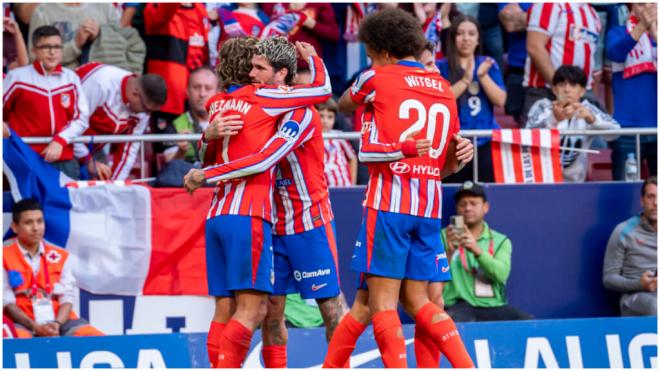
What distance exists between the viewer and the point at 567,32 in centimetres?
1144

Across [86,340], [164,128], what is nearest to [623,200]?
[164,128]

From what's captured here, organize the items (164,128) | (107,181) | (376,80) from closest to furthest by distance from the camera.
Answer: (376,80)
(107,181)
(164,128)

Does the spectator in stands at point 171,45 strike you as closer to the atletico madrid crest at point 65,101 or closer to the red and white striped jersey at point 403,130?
the atletico madrid crest at point 65,101

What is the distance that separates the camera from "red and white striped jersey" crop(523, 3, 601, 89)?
11.4m

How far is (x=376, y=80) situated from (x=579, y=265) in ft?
14.0

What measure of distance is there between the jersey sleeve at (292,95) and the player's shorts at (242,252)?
632mm

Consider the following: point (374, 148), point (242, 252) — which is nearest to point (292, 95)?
point (374, 148)

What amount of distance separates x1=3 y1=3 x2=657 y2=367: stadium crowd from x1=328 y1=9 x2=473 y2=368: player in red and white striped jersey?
2.26 meters

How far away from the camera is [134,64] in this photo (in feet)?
35.8

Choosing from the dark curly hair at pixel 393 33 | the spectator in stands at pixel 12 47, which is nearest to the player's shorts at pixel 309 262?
the dark curly hair at pixel 393 33

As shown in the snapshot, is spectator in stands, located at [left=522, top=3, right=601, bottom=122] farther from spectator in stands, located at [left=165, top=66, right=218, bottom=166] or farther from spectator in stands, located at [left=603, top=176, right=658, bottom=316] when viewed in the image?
spectator in stands, located at [left=165, top=66, right=218, bottom=166]

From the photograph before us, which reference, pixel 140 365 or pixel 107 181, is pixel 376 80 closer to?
pixel 140 365

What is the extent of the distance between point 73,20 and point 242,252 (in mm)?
5069

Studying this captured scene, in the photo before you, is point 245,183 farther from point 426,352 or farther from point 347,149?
point 347,149
